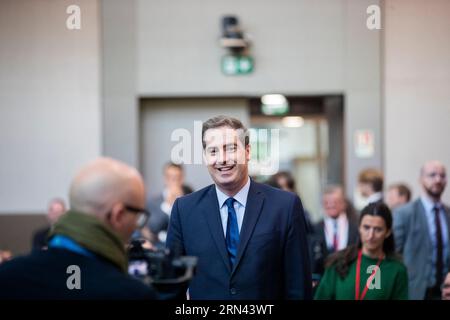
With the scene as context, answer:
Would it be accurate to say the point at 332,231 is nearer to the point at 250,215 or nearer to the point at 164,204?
the point at 164,204

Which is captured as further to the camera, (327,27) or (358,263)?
(327,27)

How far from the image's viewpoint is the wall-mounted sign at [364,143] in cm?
837

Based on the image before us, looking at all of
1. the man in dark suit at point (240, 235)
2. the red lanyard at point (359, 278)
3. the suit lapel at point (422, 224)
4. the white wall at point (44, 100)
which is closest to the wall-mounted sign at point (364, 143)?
the white wall at point (44, 100)

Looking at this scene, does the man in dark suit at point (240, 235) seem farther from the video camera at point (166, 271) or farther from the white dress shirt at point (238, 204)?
the video camera at point (166, 271)

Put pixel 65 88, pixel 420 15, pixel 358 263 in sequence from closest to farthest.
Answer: pixel 358 263 → pixel 420 15 → pixel 65 88

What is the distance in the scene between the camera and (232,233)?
3361 millimetres

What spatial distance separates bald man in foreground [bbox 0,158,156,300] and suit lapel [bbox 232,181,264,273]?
1130 millimetres

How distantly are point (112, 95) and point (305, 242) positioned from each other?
17.7ft

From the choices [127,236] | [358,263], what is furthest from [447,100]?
[127,236]

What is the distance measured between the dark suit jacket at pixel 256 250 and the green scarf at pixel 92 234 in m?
1.18

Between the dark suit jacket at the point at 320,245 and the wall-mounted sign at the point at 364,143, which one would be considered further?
the wall-mounted sign at the point at 364,143

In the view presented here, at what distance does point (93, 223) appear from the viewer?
6.93 feet
